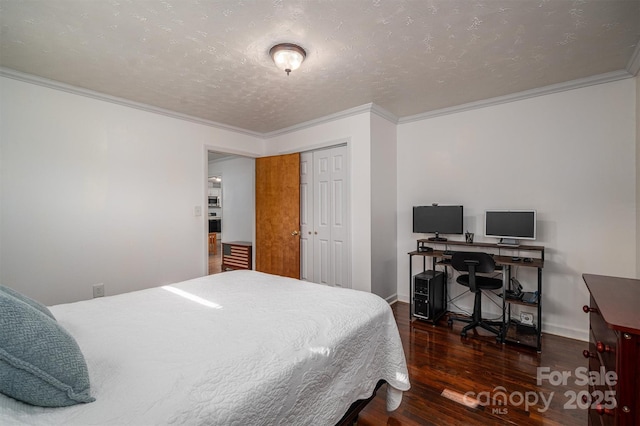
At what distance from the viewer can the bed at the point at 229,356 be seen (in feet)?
2.89

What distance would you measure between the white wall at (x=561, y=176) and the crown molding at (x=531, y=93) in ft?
0.17

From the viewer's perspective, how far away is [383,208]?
3.74 metres

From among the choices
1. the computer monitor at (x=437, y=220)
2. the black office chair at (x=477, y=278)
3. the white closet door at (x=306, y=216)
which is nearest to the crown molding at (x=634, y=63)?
the computer monitor at (x=437, y=220)

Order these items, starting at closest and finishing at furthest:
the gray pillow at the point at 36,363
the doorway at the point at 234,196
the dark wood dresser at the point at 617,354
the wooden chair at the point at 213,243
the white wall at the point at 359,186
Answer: the gray pillow at the point at 36,363 → the dark wood dresser at the point at 617,354 → the white wall at the point at 359,186 → the doorway at the point at 234,196 → the wooden chair at the point at 213,243

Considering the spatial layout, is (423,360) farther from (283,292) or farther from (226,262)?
(226,262)

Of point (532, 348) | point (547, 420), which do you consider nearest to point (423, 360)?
point (547, 420)

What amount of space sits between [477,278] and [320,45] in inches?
108

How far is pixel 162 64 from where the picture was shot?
95.5 inches

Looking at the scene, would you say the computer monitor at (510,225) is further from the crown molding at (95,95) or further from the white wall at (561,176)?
the crown molding at (95,95)

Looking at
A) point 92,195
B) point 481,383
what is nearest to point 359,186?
point 481,383

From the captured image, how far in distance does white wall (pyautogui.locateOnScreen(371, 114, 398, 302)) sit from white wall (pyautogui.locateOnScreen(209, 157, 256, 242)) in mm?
3150

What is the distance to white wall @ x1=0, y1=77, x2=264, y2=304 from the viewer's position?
259cm

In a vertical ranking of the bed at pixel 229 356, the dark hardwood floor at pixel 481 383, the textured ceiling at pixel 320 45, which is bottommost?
the dark hardwood floor at pixel 481 383

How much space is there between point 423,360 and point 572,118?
2827 millimetres
